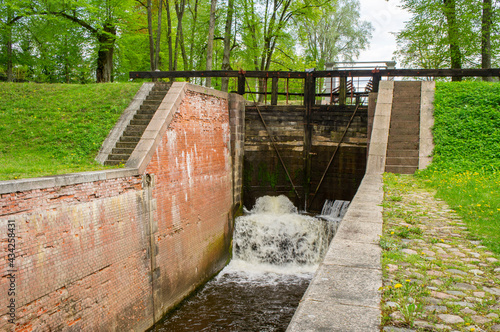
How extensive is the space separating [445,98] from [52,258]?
11.8m

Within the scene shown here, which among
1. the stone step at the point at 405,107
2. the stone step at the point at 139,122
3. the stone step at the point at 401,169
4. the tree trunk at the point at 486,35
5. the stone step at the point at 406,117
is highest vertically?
the tree trunk at the point at 486,35

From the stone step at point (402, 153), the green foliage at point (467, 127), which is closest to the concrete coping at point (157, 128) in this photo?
the stone step at point (402, 153)

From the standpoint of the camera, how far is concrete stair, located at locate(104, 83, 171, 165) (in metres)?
8.77

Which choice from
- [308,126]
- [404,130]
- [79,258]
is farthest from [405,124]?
[79,258]

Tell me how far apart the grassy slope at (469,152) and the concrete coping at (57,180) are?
596 cm

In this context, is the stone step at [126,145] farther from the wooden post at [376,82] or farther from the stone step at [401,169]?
the wooden post at [376,82]

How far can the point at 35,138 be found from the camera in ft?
31.8

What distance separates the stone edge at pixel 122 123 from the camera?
8934mm

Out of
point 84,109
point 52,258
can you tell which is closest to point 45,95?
point 84,109

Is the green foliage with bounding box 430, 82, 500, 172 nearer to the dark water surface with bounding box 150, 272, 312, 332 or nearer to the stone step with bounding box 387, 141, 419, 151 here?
the stone step with bounding box 387, 141, 419, 151

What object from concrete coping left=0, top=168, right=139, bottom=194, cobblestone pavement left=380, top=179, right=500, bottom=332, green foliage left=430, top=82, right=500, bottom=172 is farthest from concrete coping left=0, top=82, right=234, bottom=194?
green foliage left=430, top=82, right=500, bottom=172

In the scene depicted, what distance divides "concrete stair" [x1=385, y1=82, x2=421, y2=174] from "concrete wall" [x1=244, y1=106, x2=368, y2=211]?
1299mm

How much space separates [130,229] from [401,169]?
723 cm

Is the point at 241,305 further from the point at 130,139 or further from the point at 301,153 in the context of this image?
the point at 301,153
